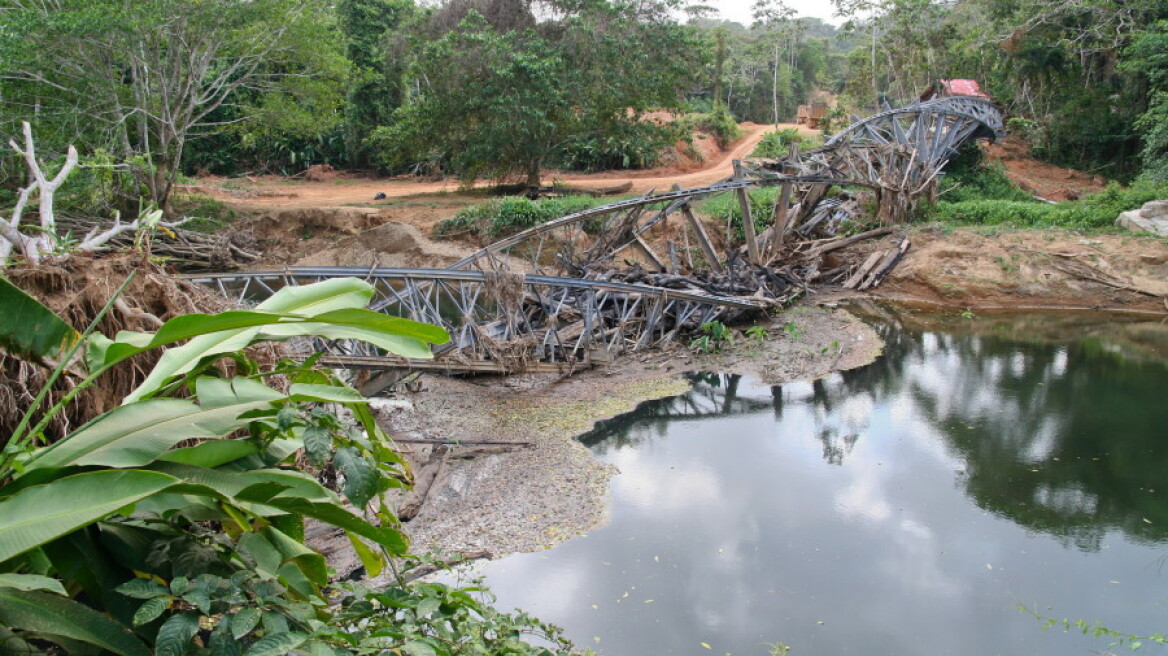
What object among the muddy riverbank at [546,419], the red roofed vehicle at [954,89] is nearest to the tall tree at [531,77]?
the red roofed vehicle at [954,89]

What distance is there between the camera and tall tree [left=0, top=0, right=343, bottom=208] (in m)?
15.4

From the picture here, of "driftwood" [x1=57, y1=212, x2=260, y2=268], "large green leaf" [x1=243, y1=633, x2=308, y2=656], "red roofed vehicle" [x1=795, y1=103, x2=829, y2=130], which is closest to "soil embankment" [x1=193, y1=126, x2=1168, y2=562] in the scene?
"driftwood" [x1=57, y1=212, x2=260, y2=268]

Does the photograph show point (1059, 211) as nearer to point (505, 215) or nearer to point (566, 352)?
point (505, 215)

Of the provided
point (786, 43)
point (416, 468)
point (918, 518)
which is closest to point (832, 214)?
point (918, 518)

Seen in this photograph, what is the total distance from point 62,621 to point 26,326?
39.3 inches

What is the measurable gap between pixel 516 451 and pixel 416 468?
1.10m

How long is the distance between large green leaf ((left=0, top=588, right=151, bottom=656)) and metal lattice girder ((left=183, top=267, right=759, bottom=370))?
23.6 feet

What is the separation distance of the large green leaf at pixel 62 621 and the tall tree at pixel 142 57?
13.6 meters

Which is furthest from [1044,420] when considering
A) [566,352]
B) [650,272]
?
[650,272]

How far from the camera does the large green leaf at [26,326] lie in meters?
2.76

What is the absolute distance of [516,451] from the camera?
8.96 metres

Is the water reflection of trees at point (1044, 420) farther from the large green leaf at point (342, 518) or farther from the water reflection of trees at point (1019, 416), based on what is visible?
the large green leaf at point (342, 518)

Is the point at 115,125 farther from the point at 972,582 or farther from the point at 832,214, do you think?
the point at 972,582

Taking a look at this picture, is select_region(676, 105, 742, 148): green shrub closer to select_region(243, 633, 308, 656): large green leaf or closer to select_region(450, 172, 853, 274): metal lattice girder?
select_region(450, 172, 853, 274): metal lattice girder
